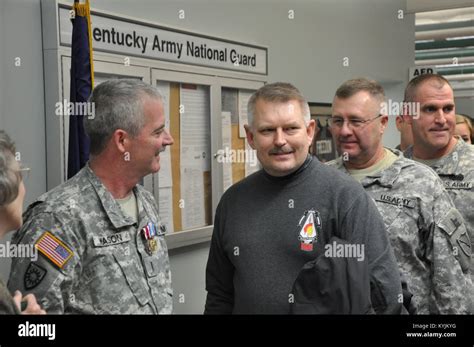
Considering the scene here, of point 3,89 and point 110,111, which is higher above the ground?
point 3,89

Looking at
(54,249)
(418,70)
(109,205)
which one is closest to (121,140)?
(109,205)

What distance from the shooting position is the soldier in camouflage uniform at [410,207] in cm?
156

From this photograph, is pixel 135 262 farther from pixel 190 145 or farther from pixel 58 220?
pixel 190 145

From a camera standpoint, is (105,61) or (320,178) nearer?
(320,178)

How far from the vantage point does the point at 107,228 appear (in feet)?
4.40

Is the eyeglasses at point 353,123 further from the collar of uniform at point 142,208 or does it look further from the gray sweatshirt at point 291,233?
the collar of uniform at point 142,208

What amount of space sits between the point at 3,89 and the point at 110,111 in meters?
0.77

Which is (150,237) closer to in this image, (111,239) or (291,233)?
(111,239)

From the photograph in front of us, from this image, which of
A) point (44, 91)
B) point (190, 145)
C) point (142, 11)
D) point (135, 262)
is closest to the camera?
point (135, 262)

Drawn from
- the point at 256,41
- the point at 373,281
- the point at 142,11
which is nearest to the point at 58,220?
the point at 373,281

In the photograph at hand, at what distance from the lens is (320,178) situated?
1.29 m

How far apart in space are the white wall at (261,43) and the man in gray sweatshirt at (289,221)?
3.58 feet

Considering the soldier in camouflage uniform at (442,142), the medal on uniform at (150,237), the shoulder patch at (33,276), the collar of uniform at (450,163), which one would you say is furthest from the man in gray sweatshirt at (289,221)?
the collar of uniform at (450,163)
